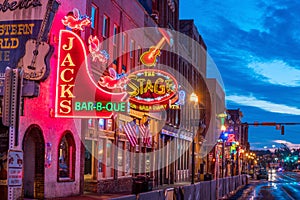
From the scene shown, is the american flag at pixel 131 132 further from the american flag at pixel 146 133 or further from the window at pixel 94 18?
the window at pixel 94 18

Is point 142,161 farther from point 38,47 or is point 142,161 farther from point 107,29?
point 38,47

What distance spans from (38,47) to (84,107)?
3881mm

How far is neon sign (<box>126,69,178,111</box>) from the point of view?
91.7 ft

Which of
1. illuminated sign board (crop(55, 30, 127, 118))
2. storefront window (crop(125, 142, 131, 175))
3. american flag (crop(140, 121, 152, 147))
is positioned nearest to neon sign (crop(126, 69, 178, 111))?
storefront window (crop(125, 142, 131, 175))

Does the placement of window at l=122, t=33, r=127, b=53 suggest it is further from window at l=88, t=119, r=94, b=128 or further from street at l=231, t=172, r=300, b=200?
street at l=231, t=172, r=300, b=200

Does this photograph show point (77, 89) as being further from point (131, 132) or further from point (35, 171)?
point (131, 132)

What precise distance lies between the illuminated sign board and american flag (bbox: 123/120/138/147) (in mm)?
9728

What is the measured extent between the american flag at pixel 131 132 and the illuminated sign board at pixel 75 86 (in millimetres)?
9728

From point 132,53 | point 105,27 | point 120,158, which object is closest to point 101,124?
point 120,158

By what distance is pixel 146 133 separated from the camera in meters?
33.4

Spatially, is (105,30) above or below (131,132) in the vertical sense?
above

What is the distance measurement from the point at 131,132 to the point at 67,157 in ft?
26.2

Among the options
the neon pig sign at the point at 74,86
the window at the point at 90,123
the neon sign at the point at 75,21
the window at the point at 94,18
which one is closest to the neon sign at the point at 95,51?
the neon sign at the point at 75,21

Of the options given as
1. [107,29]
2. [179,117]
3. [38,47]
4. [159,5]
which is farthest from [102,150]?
[179,117]
